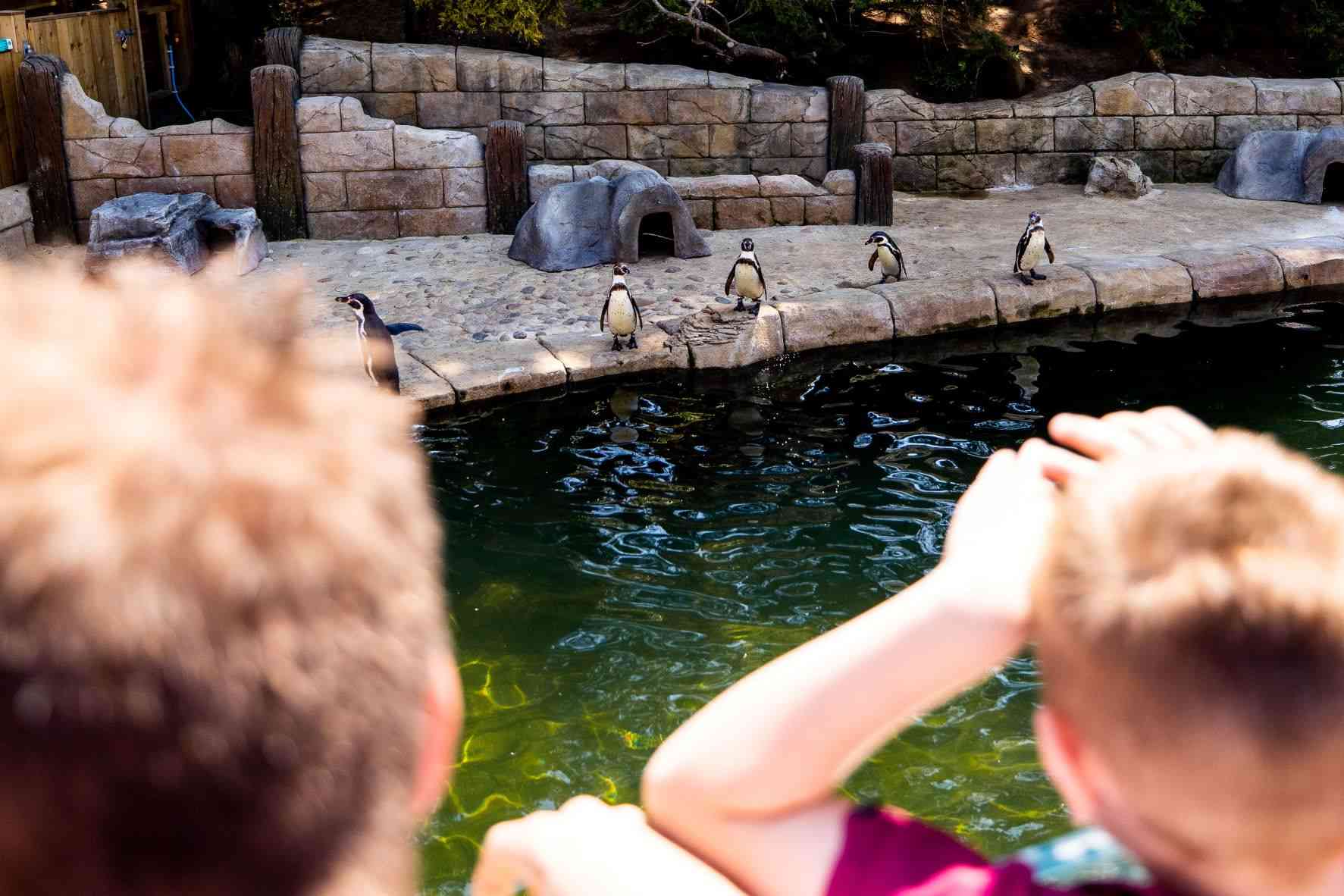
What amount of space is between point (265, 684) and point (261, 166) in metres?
9.88

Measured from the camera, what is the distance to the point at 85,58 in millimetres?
10695

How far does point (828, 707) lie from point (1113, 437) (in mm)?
288

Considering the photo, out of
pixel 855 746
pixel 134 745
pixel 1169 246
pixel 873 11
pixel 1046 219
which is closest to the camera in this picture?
pixel 134 745

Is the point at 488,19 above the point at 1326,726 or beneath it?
above

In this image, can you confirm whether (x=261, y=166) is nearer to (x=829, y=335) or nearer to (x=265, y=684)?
(x=829, y=335)

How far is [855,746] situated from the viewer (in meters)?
0.90

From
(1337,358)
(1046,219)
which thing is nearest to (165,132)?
(1046,219)

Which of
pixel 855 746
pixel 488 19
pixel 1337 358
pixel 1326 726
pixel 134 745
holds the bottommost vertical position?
pixel 1337 358

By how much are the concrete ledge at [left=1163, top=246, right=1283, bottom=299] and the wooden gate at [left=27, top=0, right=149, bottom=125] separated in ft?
27.9

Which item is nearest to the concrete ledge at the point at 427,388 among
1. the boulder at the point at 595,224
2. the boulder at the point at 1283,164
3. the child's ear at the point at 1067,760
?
the boulder at the point at 595,224

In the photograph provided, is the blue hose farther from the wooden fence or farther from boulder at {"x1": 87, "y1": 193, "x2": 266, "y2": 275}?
boulder at {"x1": 87, "y1": 193, "x2": 266, "y2": 275}

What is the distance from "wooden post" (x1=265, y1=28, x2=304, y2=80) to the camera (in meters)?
10.4

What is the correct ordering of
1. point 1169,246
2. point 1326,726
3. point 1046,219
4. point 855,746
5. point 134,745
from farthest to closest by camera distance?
1. point 1046,219
2. point 1169,246
3. point 855,746
4. point 1326,726
5. point 134,745

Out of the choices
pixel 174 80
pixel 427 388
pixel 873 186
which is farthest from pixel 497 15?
pixel 427 388
